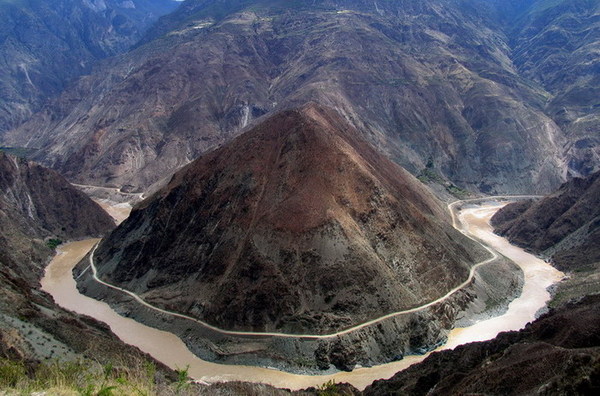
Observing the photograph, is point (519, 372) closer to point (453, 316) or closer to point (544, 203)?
point (453, 316)

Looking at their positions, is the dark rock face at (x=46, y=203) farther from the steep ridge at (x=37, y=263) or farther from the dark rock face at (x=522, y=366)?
the dark rock face at (x=522, y=366)

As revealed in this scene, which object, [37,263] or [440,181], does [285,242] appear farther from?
[440,181]

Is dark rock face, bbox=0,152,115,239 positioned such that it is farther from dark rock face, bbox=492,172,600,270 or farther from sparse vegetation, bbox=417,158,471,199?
dark rock face, bbox=492,172,600,270

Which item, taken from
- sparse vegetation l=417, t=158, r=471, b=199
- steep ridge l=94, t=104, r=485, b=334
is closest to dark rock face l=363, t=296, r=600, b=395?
steep ridge l=94, t=104, r=485, b=334

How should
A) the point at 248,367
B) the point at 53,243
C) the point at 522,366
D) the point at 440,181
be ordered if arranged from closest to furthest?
the point at 522,366 < the point at 248,367 < the point at 53,243 < the point at 440,181

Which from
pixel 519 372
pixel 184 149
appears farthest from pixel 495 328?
pixel 184 149

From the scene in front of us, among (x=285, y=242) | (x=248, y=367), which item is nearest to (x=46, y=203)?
(x=285, y=242)
